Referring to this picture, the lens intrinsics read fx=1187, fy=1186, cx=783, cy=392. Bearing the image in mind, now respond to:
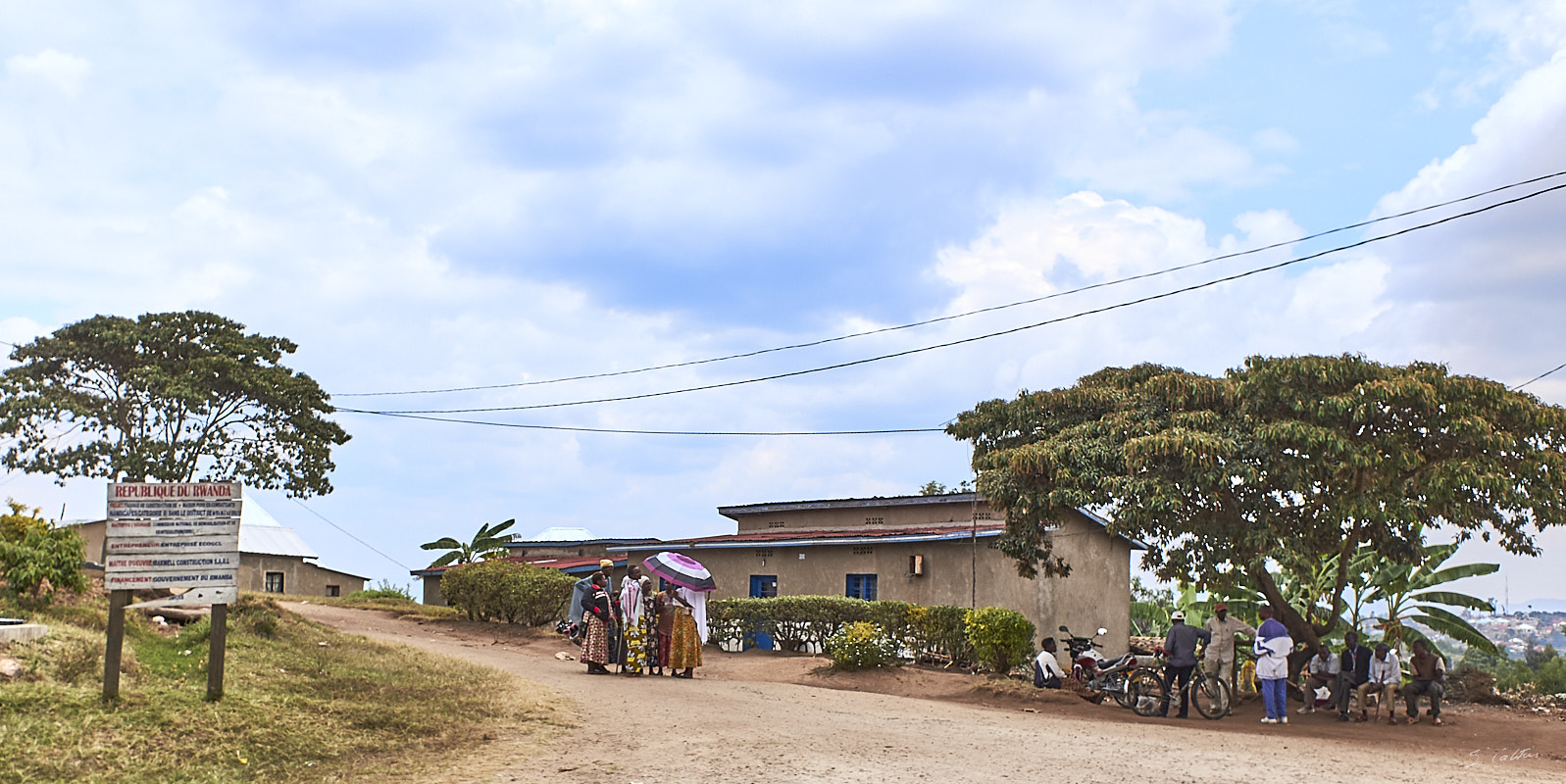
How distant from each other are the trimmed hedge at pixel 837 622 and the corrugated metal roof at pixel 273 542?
30.5 meters

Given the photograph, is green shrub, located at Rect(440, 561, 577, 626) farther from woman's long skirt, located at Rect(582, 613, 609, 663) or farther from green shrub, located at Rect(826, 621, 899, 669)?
woman's long skirt, located at Rect(582, 613, 609, 663)

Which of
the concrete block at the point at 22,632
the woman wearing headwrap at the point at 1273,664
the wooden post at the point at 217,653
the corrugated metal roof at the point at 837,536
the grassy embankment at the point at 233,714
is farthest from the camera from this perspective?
the corrugated metal roof at the point at 837,536

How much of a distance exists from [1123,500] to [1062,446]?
4.25 feet

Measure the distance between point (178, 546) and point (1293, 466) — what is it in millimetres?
14712

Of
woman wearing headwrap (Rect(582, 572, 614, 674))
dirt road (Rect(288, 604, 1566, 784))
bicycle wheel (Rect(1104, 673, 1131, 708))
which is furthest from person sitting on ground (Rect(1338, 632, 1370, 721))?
woman wearing headwrap (Rect(582, 572, 614, 674))

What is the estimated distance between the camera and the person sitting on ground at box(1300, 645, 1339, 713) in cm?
1791

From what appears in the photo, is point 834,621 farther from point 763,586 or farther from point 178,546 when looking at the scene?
point 178,546

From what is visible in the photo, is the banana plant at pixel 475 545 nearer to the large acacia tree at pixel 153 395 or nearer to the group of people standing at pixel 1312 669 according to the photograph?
the large acacia tree at pixel 153 395

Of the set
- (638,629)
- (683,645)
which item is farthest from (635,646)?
(683,645)

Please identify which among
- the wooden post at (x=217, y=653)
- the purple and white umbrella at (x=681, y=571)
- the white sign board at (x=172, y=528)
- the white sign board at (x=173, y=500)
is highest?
the white sign board at (x=173, y=500)

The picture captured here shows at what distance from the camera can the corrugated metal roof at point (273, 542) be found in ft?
163

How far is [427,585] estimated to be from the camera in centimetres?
4641

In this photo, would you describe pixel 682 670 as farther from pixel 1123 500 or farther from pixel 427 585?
pixel 427 585

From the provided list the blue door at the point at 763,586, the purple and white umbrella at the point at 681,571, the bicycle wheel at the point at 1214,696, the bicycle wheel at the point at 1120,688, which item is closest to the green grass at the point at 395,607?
the blue door at the point at 763,586
